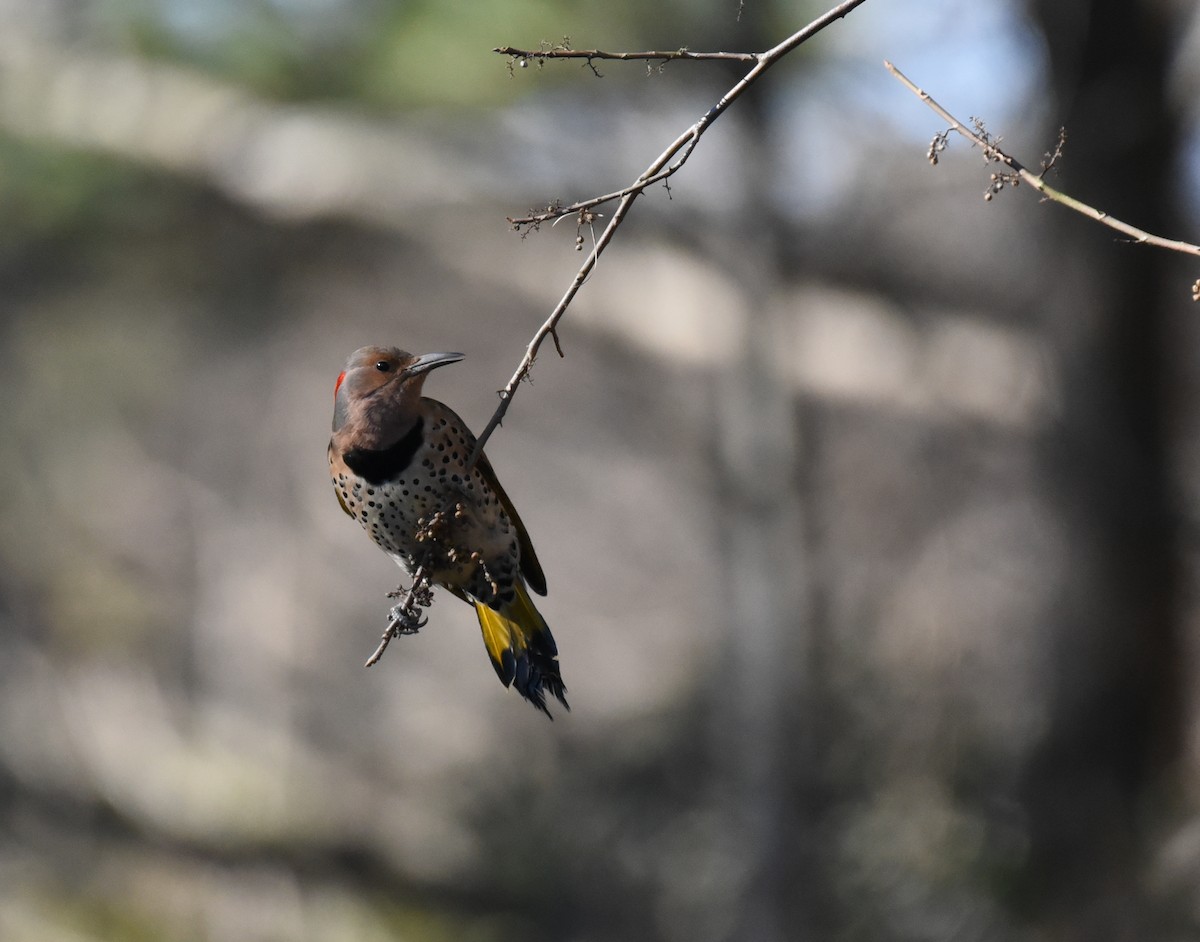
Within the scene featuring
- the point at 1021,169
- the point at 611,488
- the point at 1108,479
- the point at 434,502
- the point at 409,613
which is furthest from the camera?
the point at 611,488

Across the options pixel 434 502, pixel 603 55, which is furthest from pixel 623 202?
pixel 434 502

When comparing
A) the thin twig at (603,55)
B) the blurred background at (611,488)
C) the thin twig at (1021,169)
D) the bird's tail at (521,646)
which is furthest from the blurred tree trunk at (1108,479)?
the thin twig at (603,55)

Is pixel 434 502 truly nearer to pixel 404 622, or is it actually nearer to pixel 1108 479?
pixel 404 622

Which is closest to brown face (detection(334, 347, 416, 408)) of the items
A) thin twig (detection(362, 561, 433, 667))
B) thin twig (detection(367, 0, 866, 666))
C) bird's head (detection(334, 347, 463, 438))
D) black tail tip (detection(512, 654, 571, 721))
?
bird's head (detection(334, 347, 463, 438))

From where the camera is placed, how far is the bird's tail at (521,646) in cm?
211

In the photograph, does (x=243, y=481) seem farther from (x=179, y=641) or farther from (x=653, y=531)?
(x=653, y=531)

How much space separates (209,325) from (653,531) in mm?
3815

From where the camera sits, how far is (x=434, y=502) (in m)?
2.12

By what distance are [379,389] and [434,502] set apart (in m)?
0.26

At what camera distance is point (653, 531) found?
892cm

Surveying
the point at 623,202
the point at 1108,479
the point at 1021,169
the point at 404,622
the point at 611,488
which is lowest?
the point at 404,622

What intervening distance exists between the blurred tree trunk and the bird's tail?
3683mm

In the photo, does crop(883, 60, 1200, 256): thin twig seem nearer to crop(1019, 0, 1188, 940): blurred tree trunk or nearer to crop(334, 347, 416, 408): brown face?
crop(334, 347, 416, 408): brown face

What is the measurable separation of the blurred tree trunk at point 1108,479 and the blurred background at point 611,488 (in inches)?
0.7
